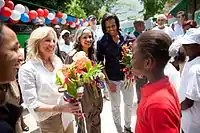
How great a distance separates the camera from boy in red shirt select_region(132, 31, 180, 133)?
1924mm

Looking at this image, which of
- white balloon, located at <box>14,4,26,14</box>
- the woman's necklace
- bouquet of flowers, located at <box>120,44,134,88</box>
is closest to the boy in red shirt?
the woman's necklace

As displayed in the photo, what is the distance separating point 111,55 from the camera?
17.6ft

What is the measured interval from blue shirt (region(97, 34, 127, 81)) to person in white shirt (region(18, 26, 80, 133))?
1.85 meters

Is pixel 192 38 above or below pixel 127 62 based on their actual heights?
above

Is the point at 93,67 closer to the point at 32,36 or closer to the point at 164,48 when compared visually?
the point at 32,36

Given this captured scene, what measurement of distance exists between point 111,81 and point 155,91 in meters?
3.33

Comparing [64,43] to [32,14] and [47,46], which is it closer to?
[32,14]

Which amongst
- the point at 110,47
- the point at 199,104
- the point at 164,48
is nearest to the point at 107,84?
the point at 110,47

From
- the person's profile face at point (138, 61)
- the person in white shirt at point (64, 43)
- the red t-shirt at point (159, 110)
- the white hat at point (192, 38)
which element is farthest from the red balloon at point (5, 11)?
the red t-shirt at point (159, 110)

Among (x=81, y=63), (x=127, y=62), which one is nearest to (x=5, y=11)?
(x=127, y=62)

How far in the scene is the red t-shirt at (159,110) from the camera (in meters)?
1.92

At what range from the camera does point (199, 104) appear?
10.4 feet

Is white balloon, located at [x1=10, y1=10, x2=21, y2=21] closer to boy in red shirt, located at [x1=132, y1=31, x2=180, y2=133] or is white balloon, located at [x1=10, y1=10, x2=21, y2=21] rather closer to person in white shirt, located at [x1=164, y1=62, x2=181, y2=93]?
person in white shirt, located at [x1=164, y1=62, x2=181, y2=93]

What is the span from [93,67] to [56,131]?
727 mm
